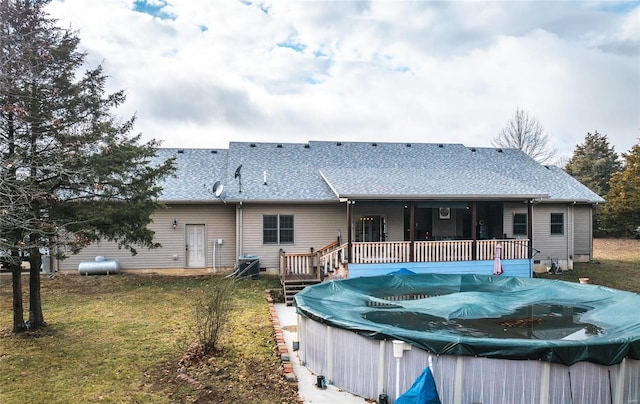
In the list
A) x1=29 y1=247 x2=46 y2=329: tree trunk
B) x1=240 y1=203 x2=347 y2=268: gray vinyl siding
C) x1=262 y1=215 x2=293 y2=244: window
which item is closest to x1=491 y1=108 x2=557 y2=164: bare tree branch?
x1=240 y1=203 x2=347 y2=268: gray vinyl siding

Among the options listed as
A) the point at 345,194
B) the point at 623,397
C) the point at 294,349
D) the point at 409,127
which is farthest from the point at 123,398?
the point at 409,127

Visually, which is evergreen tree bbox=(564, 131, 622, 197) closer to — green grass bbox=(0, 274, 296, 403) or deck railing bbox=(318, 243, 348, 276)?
deck railing bbox=(318, 243, 348, 276)

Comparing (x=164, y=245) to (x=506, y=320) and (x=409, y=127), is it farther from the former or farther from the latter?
(x=409, y=127)

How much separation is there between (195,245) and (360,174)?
285 inches

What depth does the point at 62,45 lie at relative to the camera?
26.7 feet

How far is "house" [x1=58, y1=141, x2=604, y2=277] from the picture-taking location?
14.3 metres

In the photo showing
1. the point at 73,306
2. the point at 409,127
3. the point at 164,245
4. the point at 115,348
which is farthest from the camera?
the point at 409,127

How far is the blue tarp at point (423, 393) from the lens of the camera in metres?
5.00

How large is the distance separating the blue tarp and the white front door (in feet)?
40.4

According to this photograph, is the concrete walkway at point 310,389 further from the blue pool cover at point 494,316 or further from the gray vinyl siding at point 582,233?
the gray vinyl siding at point 582,233

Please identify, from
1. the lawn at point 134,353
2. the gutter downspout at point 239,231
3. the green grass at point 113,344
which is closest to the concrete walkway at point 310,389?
the lawn at point 134,353

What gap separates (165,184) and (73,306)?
630cm

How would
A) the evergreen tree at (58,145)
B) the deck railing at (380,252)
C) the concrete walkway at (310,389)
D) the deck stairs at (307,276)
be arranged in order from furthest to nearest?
the deck railing at (380,252)
the deck stairs at (307,276)
the evergreen tree at (58,145)
the concrete walkway at (310,389)

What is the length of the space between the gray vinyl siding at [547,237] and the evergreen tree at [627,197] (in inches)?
390
